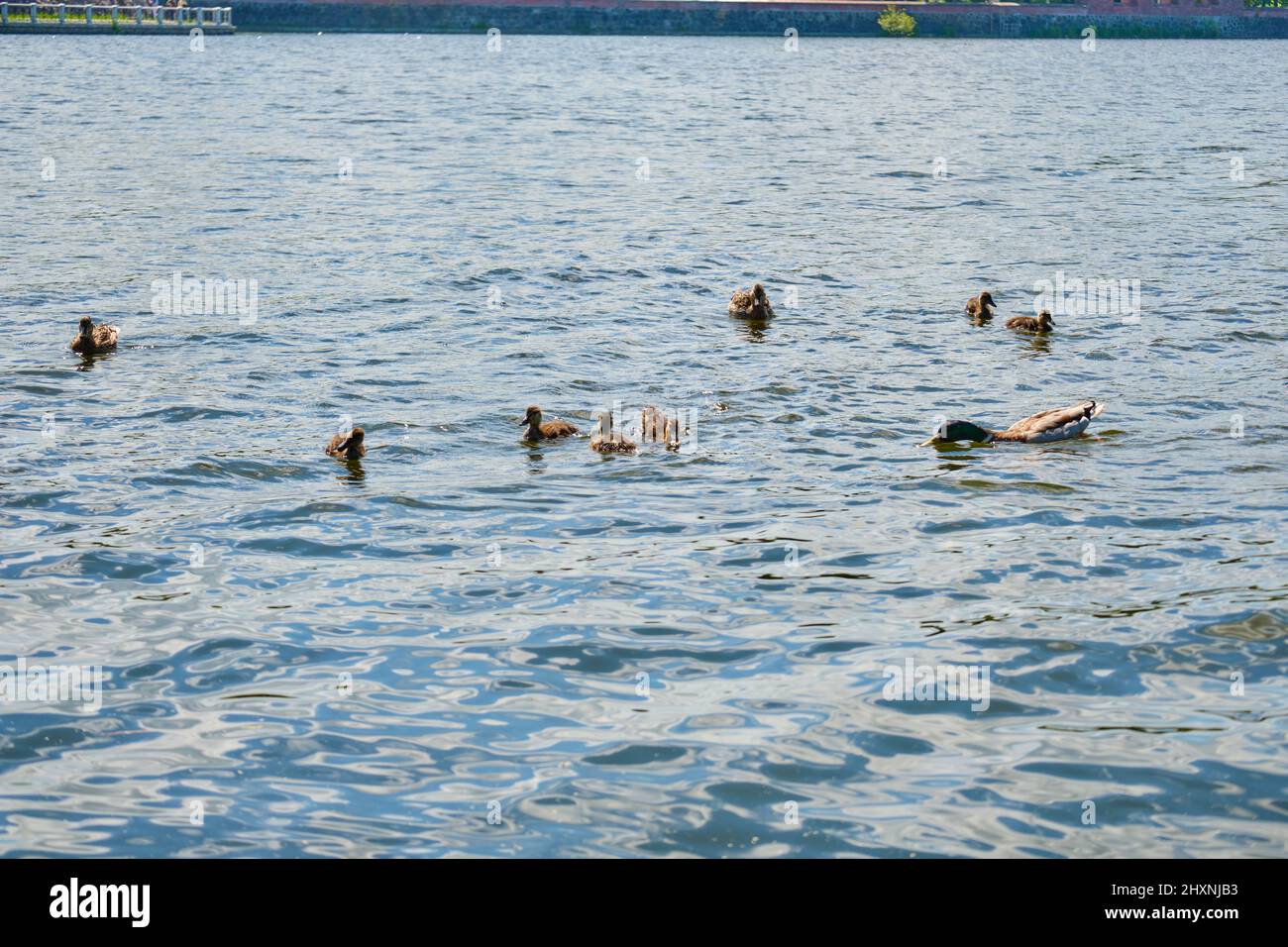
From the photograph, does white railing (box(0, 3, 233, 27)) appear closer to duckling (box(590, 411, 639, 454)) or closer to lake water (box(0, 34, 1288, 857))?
lake water (box(0, 34, 1288, 857))

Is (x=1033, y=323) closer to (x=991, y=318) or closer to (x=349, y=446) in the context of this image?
(x=991, y=318)

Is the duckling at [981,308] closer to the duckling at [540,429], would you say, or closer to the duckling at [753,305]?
the duckling at [753,305]

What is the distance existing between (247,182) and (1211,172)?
19.7 metres

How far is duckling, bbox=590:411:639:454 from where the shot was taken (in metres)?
13.0

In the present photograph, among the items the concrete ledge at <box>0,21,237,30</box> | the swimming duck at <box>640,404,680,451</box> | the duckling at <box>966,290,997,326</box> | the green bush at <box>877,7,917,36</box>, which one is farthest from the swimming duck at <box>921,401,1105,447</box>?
the green bush at <box>877,7,917,36</box>

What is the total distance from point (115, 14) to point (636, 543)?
90015 millimetres

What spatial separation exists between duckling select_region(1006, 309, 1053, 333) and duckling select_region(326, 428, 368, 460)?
26.5 ft

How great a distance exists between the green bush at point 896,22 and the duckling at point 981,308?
320 ft

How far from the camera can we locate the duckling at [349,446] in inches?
493
